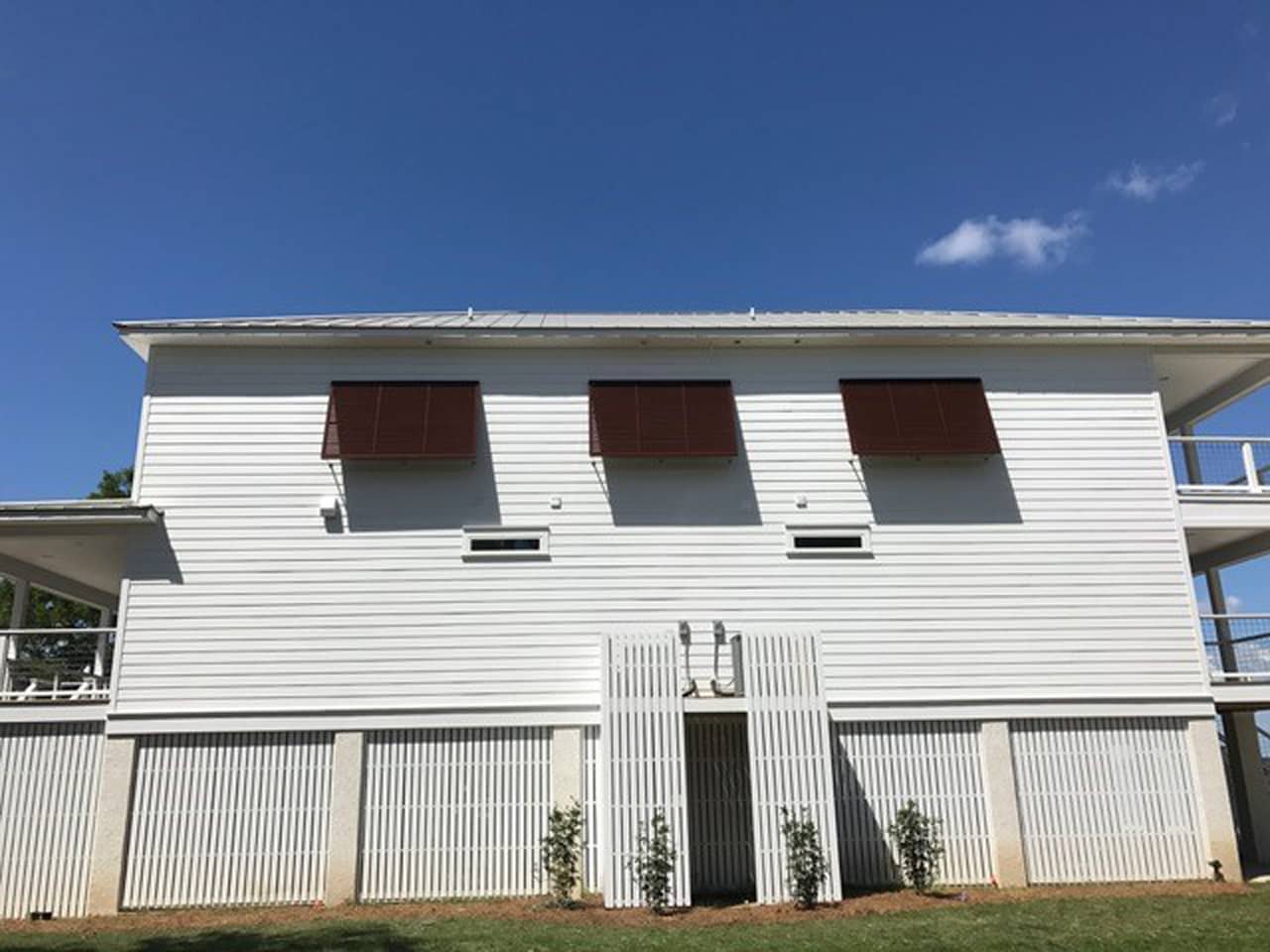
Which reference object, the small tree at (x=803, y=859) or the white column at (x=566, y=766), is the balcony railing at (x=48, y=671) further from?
the small tree at (x=803, y=859)

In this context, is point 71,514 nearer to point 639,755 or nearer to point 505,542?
point 505,542

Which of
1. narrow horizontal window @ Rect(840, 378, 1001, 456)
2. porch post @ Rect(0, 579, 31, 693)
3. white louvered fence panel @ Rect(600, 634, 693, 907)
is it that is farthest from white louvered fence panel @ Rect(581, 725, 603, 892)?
porch post @ Rect(0, 579, 31, 693)

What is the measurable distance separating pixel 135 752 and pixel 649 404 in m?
8.48

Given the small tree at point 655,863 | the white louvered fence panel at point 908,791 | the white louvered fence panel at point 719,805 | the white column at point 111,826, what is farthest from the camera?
the white louvered fence panel at point 908,791

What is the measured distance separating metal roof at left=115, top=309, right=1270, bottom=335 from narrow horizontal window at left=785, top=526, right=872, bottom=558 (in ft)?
10.0

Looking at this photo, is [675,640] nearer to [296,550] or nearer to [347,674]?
Answer: [347,674]

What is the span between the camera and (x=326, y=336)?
13781 mm

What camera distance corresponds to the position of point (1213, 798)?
13.0 meters

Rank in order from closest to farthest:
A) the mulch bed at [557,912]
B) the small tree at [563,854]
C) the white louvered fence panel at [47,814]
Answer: the mulch bed at [557,912] → the small tree at [563,854] → the white louvered fence panel at [47,814]

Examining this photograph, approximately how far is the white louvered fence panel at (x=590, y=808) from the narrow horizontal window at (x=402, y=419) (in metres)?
4.34

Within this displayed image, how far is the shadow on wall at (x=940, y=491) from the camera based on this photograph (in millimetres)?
13797

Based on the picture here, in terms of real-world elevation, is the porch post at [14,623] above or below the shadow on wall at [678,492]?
below

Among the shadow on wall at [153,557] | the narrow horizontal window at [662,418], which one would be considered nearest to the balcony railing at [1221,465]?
the narrow horizontal window at [662,418]

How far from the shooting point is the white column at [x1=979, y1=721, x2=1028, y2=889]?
1257 cm
